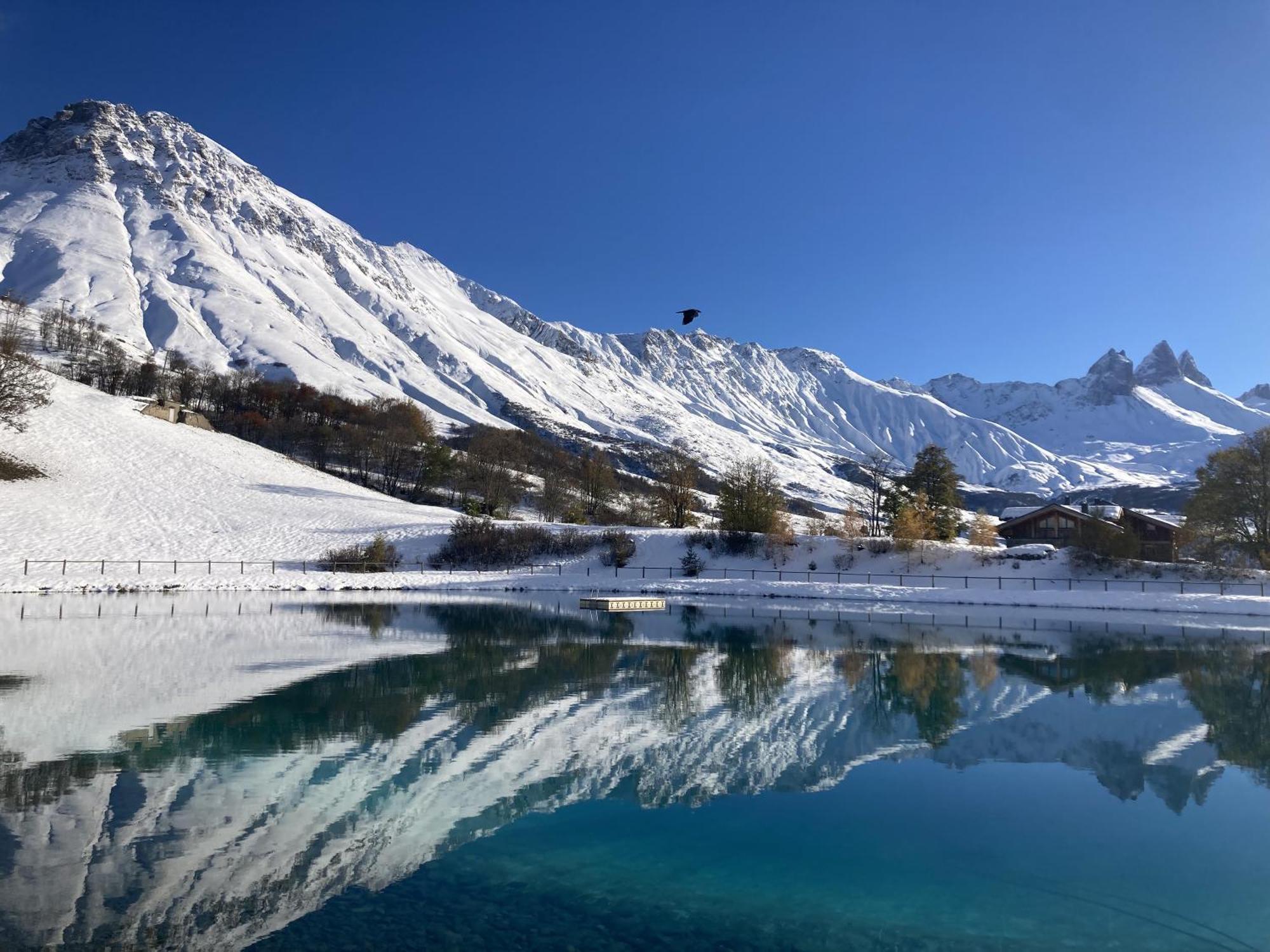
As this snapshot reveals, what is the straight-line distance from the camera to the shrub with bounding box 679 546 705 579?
2694 inches

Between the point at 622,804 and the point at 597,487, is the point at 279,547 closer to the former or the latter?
the point at 597,487

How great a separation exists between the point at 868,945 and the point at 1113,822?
5.77 m

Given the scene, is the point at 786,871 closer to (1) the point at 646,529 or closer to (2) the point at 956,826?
(2) the point at 956,826

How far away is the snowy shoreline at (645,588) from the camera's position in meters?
46.3

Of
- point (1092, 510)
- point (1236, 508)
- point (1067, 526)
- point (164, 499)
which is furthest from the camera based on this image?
point (1092, 510)

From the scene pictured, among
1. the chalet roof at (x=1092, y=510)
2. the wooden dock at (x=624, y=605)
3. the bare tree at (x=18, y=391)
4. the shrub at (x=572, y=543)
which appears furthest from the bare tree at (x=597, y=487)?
the bare tree at (x=18, y=391)

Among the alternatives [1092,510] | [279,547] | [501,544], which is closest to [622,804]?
[279,547]

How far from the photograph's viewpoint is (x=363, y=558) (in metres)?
65.1

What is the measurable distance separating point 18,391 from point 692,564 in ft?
202

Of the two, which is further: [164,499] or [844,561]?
[164,499]

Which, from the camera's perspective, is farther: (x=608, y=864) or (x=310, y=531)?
(x=310, y=531)

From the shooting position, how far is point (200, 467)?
81375mm

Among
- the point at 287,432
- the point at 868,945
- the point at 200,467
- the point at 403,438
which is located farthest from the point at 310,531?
the point at 868,945

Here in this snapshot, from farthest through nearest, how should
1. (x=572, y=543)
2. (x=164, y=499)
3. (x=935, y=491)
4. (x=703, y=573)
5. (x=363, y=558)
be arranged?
(x=935, y=491) < (x=572, y=543) < (x=164, y=499) < (x=703, y=573) < (x=363, y=558)
